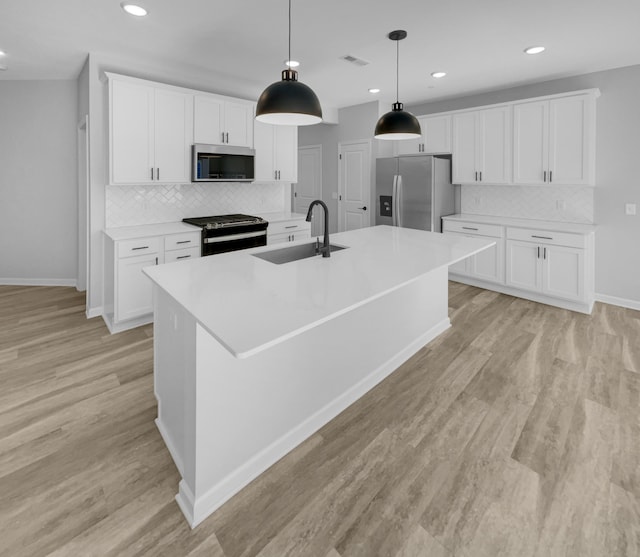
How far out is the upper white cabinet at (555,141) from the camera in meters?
4.12

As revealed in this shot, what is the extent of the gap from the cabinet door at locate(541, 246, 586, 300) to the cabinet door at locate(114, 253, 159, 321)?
14.1ft

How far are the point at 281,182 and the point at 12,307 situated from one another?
3503 mm

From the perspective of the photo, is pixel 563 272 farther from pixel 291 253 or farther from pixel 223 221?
pixel 223 221

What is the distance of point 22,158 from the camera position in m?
4.88

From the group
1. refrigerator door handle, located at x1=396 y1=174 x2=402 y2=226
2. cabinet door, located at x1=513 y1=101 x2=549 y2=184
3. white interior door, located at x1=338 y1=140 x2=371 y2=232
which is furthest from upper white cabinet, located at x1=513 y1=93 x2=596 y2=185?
white interior door, located at x1=338 y1=140 x2=371 y2=232

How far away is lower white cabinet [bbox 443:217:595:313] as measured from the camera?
13.6ft

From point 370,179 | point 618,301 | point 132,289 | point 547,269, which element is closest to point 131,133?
point 132,289

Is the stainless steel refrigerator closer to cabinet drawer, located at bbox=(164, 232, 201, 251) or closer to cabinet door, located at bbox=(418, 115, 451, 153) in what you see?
cabinet door, located at bbox=(418, 115, 451, 153)

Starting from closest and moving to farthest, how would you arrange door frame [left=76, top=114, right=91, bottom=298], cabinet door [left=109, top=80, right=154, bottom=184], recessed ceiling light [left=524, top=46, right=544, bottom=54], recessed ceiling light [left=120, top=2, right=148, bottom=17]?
1. recessed ceiling light [left=120, top=2, right=148, bottom=17]
2. recessed ceiling light [left=524, top=46, right=544, bottom=54]
3. cabinet door [left=109, top=80, right=154, bottom=184]
4. door frame [left=76, top=114, right=91, bottom=298]

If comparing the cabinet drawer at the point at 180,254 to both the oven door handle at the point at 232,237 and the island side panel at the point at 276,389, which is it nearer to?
the oven door handle at the point at 232,237

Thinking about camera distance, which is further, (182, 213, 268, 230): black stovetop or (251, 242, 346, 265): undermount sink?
(182, 213, 268, 230): black stovetop

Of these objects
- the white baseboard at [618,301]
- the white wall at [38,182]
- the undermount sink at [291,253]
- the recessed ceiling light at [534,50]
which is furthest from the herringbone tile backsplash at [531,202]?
the white wall at [38,182]

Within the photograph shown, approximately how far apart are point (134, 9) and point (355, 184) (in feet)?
13.6

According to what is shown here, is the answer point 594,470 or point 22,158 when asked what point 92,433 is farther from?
point 22,158
